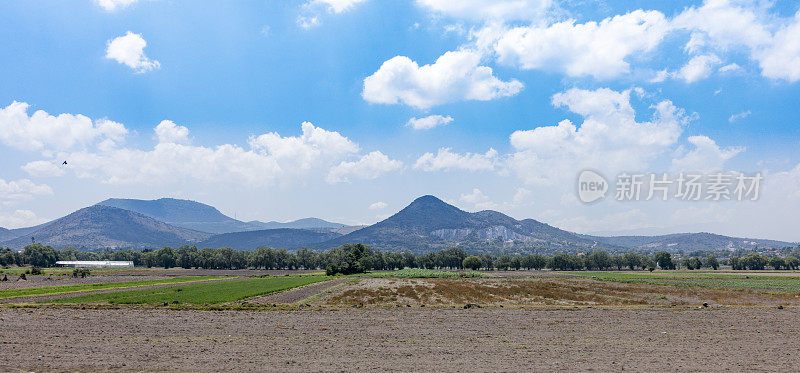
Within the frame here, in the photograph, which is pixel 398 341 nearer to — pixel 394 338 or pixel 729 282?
pixel 394 338

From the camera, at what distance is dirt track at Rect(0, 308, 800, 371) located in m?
19.2

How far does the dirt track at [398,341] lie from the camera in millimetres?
19219

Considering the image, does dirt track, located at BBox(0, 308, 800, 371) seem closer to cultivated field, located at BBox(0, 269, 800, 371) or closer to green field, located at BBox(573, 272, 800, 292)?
cultivated field, located at BBox(0, 269, 800, 371)

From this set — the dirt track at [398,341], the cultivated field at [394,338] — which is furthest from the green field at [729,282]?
the dirt track at [398,341]

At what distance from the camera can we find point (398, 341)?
24344mm

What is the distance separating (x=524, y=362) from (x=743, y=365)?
9.25 metres

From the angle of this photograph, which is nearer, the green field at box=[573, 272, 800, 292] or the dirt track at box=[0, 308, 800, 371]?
the dirt track at box=[0, 308, 800, 371]

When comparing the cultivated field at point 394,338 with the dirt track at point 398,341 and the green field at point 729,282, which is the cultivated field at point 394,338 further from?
the green field at point 729,282

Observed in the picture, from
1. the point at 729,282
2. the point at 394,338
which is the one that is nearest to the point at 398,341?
the point at 394,338

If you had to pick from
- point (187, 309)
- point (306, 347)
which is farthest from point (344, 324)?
point (187, 309)

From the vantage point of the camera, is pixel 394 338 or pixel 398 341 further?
pixel 394 338

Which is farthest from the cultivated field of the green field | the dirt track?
the green field

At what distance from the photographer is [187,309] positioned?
39.9 meters

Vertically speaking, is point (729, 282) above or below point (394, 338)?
below
